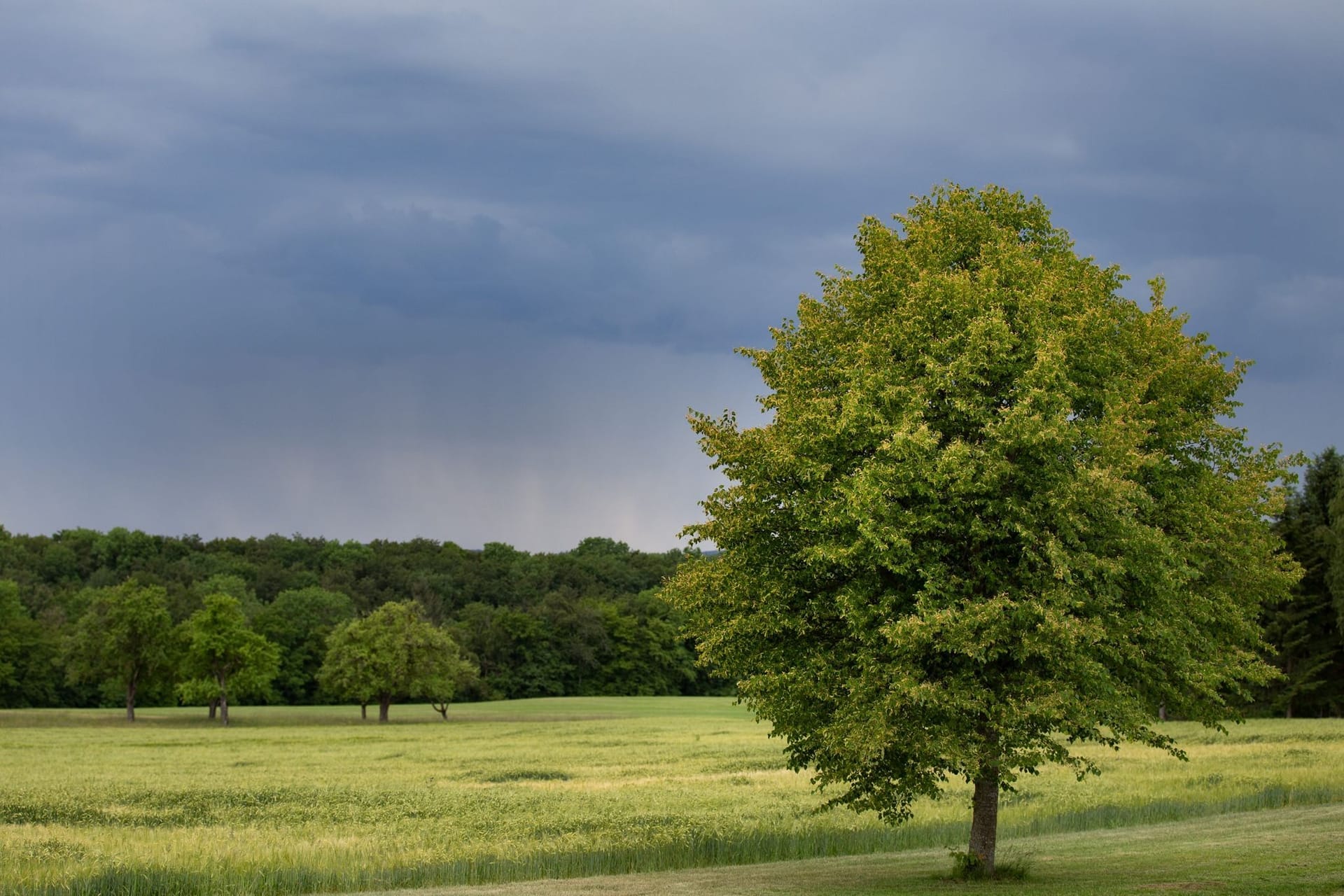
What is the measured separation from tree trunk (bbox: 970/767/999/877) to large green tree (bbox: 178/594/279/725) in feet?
286

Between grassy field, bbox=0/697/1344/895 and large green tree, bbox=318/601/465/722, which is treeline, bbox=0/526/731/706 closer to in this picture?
large green tree, bbox=318/601/465/722

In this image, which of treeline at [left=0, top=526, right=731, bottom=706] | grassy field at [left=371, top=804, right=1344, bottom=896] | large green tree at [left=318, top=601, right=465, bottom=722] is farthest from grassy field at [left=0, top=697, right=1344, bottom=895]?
treeline at [left=0, top=526, right=731, bottom=706]

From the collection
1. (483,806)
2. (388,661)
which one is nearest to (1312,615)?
(483,806)

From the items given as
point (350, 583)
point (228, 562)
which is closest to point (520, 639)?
point (350, 583)

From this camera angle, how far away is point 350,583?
183750 millimetres

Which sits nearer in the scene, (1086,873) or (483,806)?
(1086,873)

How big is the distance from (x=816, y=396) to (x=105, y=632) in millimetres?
97039

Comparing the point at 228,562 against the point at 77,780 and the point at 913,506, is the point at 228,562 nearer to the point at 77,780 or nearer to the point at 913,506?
the point at 77,780

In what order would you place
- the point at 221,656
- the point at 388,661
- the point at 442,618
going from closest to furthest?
the point at 221,656
the point at 388,661
the point at 442,618

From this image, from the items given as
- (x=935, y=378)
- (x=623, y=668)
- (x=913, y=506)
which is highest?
(x=935, y=378)

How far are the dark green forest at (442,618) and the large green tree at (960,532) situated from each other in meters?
64.0

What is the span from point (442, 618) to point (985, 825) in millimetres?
142511

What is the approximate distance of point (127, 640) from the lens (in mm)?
99938

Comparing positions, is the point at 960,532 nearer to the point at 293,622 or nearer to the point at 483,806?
the point at 483,806
